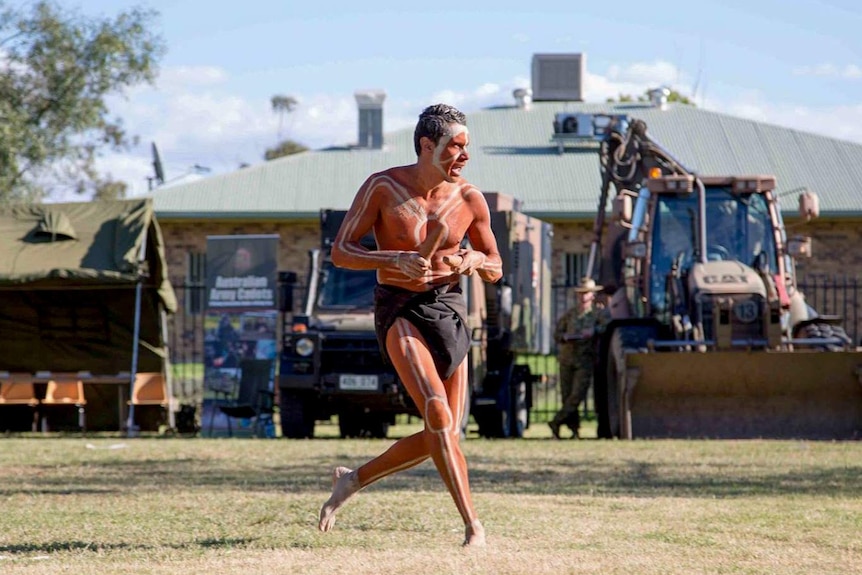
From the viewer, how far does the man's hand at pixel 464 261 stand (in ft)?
22.7

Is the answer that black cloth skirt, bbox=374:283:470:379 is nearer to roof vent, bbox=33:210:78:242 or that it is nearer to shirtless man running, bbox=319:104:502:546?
shirtless man running, bbox=319:104:502:546

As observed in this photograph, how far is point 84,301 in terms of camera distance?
20359 mm

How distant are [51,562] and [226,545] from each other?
904 millimetres

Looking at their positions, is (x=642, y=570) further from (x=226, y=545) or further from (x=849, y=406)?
(x=849, y=406)

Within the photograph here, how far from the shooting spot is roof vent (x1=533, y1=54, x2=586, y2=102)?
41.4 meters

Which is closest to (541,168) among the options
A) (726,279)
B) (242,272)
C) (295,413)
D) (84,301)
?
(242,272)

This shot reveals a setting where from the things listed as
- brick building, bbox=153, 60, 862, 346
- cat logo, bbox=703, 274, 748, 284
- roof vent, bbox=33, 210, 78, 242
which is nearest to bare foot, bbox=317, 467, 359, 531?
cat logo, bbox=703, 274, 748, 284

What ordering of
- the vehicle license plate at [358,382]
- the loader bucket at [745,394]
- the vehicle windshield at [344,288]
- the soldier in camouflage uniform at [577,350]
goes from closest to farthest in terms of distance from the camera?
the loader bucket at [745,394] → the vehicle license plate at [358,382] → the vehicle windshield at [344,288] → the soldier in camouflage uniform at [577,350]

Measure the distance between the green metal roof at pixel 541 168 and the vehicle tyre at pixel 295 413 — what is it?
15981mm

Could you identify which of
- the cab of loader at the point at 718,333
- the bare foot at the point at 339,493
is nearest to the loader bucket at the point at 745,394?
the cab of loader at the point at 718,333

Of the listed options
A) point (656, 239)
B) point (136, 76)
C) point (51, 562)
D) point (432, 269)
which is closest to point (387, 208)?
point (432, 269)

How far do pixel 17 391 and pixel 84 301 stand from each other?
155cm

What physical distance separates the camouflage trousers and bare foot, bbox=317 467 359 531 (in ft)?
40.3

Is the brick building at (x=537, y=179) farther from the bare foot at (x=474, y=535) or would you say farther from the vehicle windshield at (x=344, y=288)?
the bare foot at (x=474, y=535)
